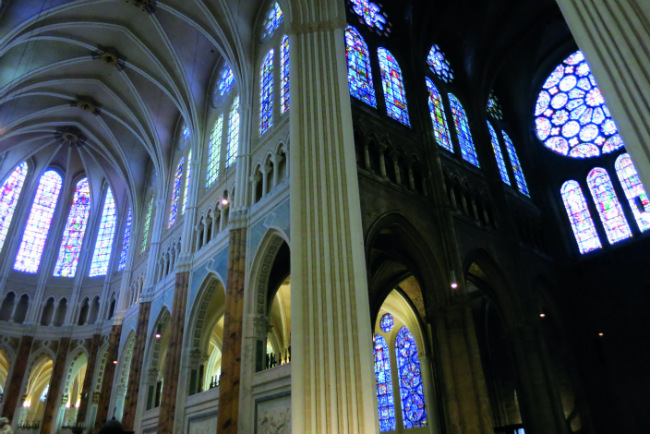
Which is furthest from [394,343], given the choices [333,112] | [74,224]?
[74,224]

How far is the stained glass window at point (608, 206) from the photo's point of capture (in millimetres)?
17406

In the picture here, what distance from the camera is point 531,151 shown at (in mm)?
20984

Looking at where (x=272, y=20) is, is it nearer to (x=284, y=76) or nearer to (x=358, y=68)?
(x=284, y=76)

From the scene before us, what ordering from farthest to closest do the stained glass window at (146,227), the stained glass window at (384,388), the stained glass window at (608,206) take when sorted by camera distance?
the stained glass window at (146,227) → the stained glass window at (384,388) → the stained glass window at (608,206)

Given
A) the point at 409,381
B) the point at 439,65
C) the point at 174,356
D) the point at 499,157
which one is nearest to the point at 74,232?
the point at 174,356

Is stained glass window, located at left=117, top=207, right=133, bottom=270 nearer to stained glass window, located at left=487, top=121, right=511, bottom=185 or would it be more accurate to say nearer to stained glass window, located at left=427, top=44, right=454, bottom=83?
stained glass window, located at left=427, top=44, right=454, bottom=83

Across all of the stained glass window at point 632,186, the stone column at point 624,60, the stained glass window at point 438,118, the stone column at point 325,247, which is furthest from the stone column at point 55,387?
the stained glass window at point 632,186

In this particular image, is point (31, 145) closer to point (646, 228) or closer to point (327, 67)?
point (327, 67)

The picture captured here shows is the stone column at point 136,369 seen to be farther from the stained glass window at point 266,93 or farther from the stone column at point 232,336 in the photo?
the stained glass window at point 266,93

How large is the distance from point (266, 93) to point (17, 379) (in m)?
17.4

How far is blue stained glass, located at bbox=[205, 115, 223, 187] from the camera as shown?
17.8 metres

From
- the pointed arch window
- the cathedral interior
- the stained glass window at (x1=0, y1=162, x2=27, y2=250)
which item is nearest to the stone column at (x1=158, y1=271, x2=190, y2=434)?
the cathedral interior

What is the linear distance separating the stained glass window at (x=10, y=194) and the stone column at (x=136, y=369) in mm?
10274

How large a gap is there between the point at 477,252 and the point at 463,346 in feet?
12.1
